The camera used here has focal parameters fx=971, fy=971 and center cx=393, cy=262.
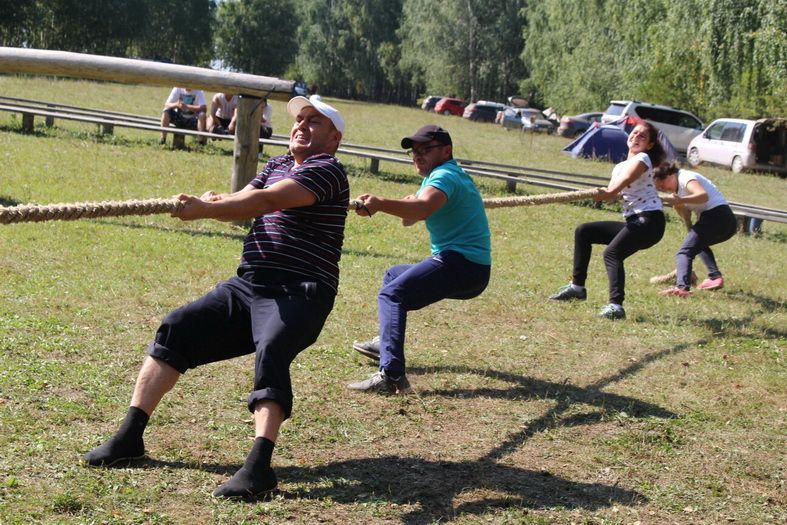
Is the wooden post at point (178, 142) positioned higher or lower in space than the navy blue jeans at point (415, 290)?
higher

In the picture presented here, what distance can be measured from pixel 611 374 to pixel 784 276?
6.36 metres

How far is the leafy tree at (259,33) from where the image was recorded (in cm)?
8488

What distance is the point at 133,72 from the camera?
9.30m

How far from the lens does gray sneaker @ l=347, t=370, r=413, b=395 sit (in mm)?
6102

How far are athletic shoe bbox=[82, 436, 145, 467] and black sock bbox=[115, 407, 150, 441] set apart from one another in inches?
1.2

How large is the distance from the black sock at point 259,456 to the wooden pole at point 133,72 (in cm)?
455

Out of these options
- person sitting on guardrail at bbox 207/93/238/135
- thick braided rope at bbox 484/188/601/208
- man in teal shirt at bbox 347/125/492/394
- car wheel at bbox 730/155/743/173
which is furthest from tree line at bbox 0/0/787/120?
man in teal shirt at bbox 347/125/492/394

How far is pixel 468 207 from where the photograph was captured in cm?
632

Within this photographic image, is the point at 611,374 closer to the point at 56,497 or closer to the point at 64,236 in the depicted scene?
the point at 56,497

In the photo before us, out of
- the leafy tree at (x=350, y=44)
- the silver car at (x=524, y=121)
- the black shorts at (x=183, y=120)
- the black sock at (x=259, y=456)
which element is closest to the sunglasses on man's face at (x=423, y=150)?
the black sock at (x=259, y=456)

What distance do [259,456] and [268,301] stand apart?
74 cm

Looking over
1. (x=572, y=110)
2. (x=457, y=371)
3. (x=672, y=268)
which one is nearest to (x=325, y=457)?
(x=457, y=371)

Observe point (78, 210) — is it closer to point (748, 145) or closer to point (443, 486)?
point (443, 486)

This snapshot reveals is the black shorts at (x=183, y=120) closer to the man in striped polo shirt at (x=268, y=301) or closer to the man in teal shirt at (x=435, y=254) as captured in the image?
the man in teal shirt at (x=435, y=254)
